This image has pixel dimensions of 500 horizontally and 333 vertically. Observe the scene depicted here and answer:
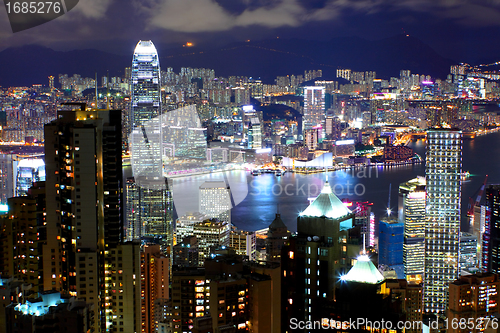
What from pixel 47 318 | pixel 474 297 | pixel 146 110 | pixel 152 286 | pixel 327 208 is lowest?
pixel 474 297

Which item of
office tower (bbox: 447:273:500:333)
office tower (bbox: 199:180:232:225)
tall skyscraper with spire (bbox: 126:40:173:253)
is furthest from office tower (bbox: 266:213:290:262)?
office tower (bbox: 199:180:232:225)

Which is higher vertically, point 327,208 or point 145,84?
point 145,84

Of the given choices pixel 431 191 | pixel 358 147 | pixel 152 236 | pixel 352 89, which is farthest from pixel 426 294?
pixel 352 89

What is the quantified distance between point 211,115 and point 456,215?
6.71m

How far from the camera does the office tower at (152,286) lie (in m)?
3.91

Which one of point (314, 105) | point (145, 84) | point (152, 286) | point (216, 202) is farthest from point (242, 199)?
point (314, 105)

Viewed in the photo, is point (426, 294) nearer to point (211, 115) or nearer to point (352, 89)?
point (211, 115)

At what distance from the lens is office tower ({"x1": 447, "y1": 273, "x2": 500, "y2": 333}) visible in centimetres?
411

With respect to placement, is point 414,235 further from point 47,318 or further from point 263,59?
point 263,59

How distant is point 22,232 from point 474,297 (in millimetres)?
3066

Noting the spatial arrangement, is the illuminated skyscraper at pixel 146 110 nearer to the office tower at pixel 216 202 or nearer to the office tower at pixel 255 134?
the office tower at pixel 216 202

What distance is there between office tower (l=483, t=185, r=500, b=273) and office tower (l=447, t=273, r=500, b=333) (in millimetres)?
1936

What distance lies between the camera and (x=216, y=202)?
7914 mm

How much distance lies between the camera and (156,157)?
9.14 metres
